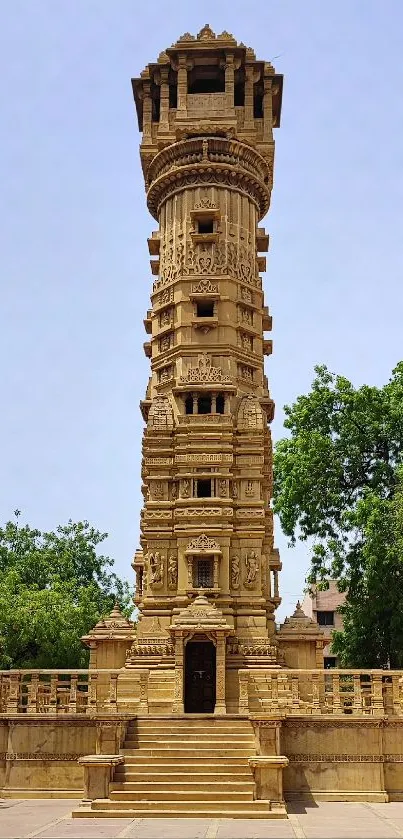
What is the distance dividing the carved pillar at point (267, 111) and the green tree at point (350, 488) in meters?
9.74

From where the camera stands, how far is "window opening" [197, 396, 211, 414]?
27312 mm

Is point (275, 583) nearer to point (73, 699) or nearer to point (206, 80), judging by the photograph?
point (73, 699)

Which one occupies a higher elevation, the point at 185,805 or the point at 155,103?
the point at 155,103

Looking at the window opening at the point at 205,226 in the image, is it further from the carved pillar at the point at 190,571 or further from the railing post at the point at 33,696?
the railing post at the point at 33,696

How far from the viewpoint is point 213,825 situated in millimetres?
16203

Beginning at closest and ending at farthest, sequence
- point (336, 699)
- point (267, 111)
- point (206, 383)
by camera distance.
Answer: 1. point (336, 699)
2. point (206, 383)
3. point (267, 111)

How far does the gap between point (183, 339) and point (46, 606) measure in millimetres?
14406

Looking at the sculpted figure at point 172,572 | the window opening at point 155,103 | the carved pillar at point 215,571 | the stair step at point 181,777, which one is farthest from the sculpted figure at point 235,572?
the window opening at point 155,103

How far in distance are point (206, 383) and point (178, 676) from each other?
889 cm

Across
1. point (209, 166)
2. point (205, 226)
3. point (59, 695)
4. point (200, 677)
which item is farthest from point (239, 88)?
point (59, 695)

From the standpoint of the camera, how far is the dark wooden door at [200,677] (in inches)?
930

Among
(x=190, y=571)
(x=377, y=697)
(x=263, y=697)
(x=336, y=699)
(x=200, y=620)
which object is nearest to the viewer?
(x=377, y=697)

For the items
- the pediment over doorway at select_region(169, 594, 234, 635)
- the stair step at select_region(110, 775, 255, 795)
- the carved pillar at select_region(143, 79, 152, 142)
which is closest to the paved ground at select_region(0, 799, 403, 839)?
the stair step at select_region(110, 775, 255, 795)

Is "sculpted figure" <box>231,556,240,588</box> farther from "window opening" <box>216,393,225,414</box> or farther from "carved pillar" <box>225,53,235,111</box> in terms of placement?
"carved pillar" <box>225,53,235,111</box>
